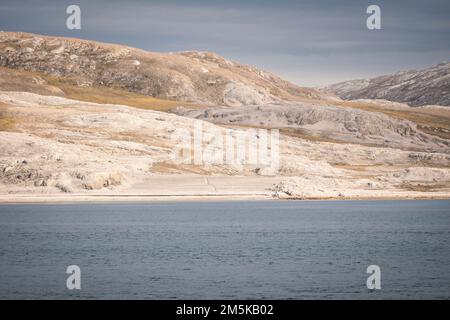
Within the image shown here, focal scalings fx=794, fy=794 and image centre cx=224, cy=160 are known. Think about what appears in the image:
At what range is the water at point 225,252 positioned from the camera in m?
38.8

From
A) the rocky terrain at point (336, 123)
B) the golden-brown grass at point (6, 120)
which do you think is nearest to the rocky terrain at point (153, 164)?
the golden-brown grass at point (6, 120)

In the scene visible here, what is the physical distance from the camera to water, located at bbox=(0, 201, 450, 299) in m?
38.8

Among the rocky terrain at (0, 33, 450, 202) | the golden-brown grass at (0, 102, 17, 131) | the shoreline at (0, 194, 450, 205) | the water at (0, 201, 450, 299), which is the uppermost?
the golden-brown grass at (0, 102, 17, 131)

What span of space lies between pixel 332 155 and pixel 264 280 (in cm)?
10364

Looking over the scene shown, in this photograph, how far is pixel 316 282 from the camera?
132 ft

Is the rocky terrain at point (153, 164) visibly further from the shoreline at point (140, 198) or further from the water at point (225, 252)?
the water at point (225, 252)

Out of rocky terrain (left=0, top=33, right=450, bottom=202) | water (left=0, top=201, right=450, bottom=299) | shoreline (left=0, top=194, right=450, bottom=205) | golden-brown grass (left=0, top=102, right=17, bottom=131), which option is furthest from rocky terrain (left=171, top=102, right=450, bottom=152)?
water (left=0, top=201, right=450, bottom=299)

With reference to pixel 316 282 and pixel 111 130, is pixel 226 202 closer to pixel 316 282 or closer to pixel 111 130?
→ pixel 111 130

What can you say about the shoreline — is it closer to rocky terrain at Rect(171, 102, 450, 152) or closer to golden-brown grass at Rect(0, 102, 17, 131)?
golden-brown grass at Rect(0, 102, 17, 131)

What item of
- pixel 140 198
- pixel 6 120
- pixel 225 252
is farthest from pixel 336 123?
pixel 225 252

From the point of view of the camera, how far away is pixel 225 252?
172 ft

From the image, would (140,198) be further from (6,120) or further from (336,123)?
(336,123)

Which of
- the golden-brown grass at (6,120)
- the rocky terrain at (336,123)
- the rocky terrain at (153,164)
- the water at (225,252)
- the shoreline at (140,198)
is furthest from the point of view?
the rocky terrain at (336,123)

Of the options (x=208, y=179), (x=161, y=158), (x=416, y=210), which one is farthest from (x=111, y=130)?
(x=416, y=210)
